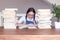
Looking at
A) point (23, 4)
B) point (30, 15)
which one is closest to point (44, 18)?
point (30, 15)

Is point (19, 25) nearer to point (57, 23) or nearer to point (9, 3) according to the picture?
point (57, 23)

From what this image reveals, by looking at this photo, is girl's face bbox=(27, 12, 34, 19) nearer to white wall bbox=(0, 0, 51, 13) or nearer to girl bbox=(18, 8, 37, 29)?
girl bbox=(18, 8, 37, 29)

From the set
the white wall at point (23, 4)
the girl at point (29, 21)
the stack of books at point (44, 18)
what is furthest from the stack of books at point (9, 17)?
the white wall at point (23, 4)

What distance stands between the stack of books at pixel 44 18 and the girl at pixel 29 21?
0.35 ft

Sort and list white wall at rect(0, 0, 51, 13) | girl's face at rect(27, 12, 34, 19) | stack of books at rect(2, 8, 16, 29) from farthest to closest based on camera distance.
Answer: white wall at rect(0, 0, 51, 13), girl's face at rect(27, 12, 34, 19), stack of books at rect(2, 8, 16, 29)

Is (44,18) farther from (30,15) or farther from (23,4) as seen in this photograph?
(23,4)

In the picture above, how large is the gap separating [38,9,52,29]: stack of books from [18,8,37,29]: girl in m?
0.11

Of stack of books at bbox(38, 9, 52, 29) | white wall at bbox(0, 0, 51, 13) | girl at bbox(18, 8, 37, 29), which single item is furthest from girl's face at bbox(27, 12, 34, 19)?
white wall at bbox(0, 0, 51, 13)

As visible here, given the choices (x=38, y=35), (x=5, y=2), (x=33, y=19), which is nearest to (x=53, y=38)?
(x=38, y=35)

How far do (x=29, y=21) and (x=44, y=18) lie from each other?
0.21 m

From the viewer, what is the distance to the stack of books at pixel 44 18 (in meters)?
2.10

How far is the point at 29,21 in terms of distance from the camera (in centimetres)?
221

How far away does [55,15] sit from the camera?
2197mm

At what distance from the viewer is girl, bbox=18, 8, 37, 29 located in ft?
7.08
